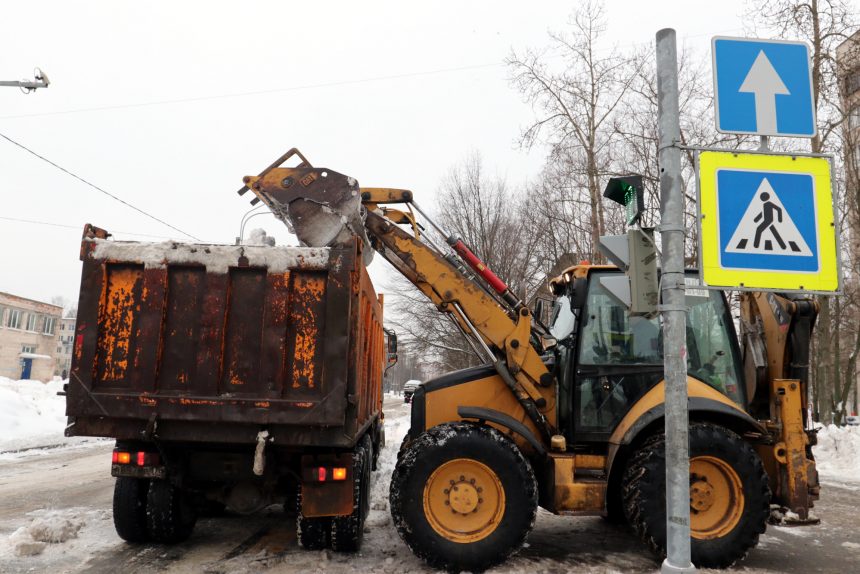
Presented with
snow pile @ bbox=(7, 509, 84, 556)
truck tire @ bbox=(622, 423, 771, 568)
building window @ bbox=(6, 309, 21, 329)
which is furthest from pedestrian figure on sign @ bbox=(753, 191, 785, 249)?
building window @ bbox=(6, 309, 21, 329)

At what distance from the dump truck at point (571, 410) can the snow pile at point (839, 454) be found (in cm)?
707

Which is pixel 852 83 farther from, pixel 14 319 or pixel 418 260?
pixel 14 319

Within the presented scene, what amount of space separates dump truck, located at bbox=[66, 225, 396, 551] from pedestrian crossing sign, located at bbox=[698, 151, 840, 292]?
2.70m

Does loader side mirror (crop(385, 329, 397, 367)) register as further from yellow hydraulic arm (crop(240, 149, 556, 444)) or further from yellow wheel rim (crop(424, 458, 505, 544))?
yellow wheel rim (crop(424, 458, 505, 544))

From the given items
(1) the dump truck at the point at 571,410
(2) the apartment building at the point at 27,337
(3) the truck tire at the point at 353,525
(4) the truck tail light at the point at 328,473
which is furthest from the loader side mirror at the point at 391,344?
(2) the apartment building at the point at 27,337

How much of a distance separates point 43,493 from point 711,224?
9.02m

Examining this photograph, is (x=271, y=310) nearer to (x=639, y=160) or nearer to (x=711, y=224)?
(x=711, y=224)

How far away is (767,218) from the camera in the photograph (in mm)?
3207

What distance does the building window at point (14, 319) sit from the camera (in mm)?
44875

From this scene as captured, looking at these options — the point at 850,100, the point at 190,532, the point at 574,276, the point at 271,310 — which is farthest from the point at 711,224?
the point at 850,100

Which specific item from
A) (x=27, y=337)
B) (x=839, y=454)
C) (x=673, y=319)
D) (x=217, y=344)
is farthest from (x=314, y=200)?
(x=27, y=337)

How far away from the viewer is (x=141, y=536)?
5.48 meters

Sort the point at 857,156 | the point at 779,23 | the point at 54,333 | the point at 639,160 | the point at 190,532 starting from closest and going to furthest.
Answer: the point at 190,532 < the point at 779,23 < the point at 857,156 < the point at 639,160 < the point at 54,333

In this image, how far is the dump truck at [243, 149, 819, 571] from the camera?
498 centimetres
